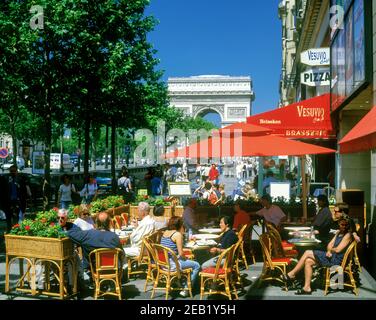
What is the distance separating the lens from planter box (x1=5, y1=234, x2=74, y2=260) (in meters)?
7.78

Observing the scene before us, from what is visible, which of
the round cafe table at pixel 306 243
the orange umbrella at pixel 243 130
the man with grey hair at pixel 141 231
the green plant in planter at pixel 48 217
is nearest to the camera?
the green plant in planter at pixel 48 217

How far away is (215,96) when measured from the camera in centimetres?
11912

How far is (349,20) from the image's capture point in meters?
11.3

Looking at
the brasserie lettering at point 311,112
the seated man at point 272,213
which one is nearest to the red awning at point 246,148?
the seated man at point 272,213

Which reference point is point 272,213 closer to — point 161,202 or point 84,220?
point 84,220

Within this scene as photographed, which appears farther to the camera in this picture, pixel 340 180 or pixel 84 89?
pixel 84 89

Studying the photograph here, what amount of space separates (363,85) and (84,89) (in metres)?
13.6

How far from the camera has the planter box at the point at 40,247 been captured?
25.5 feet

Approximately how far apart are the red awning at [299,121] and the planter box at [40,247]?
29.4 ft

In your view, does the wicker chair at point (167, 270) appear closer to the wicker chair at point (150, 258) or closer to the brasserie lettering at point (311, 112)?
the wicker chair at point (150, 258)

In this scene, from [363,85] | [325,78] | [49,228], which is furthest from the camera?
[325,78]

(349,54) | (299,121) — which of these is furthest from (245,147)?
(299,121)

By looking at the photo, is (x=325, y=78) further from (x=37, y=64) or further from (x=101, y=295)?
(x=101, y=295)
